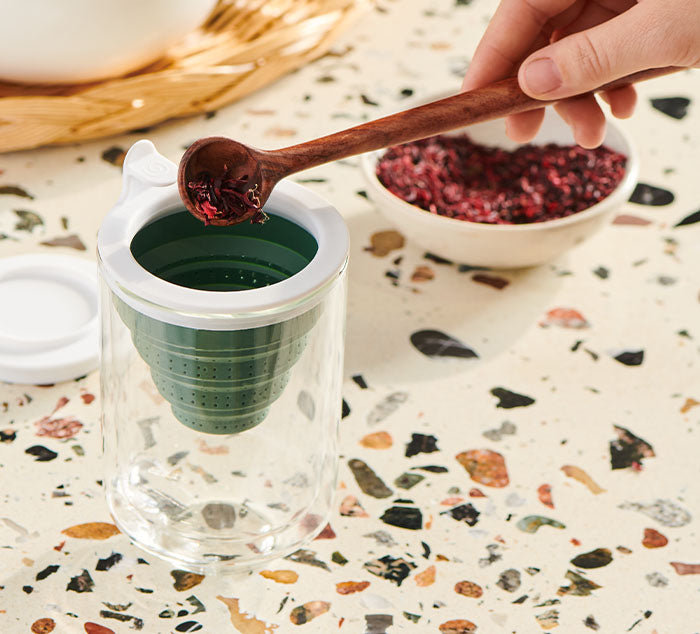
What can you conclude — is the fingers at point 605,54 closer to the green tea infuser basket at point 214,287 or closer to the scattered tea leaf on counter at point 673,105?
the green tea infuser basket at point 214,287

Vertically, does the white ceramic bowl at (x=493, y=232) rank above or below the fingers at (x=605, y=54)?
below

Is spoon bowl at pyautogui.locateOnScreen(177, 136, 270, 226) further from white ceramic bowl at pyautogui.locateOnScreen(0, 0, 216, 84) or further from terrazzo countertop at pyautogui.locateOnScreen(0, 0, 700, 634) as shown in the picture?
white ceramic bowl at pyautogui.locateOnScreen(0, 0, 216, 84)

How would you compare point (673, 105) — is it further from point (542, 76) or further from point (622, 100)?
point (542, 76)

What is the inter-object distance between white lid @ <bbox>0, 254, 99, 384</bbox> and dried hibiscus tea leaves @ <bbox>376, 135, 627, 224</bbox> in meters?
0.28

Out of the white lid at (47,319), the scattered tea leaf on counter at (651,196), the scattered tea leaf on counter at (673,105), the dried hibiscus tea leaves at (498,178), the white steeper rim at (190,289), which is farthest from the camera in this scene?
the scattered tea leaf on counter at (673,105)

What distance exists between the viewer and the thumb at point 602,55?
632mm

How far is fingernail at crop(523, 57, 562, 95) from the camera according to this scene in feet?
2.12

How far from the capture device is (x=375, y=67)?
46.2 inches

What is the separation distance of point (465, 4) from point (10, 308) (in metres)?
0.80

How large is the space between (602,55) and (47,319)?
1.50 feet

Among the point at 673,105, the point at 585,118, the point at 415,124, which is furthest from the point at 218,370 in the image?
the point at 673,105

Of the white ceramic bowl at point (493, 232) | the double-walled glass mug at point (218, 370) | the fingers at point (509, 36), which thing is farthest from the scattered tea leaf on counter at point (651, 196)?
the double-walled glass mug at point (218, 370)

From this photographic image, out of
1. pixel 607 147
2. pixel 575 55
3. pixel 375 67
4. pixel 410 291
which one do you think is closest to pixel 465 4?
pixel 375 67

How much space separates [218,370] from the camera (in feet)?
1.79
